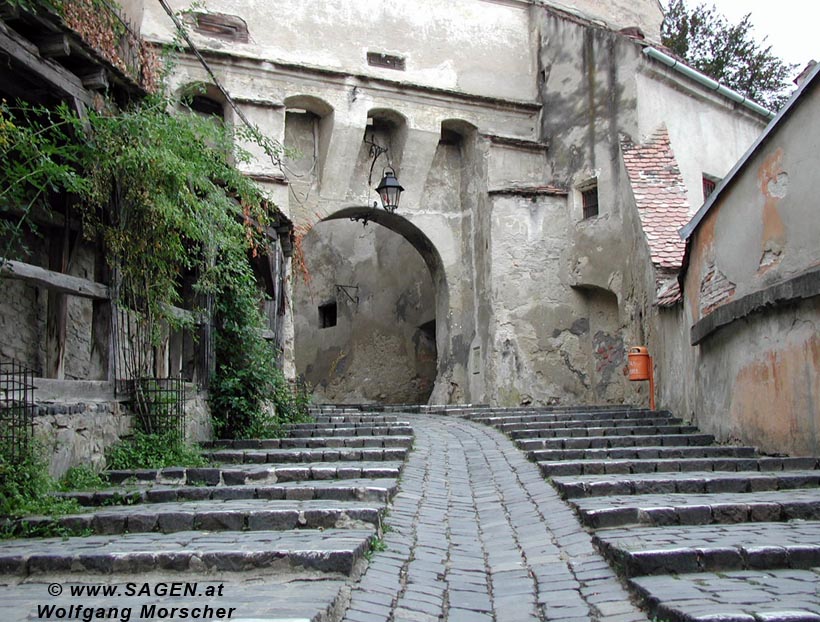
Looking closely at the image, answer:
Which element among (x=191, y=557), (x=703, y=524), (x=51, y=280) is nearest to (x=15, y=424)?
(x=51, y=280)

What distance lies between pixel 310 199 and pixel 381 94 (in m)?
2.63

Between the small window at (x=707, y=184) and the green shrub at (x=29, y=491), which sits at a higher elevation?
the small window at (x=707, y=184)

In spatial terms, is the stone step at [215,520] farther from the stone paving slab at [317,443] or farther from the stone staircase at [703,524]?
the stone paving slab at [317,443]

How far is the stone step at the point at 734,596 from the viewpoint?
2.80m

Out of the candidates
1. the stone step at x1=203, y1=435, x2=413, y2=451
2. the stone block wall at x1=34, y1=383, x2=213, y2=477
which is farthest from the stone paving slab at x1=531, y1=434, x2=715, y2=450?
the stone block wall at x1=34, y1=383, x2=213, y2=477

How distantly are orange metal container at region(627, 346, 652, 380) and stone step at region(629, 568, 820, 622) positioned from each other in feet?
31.0

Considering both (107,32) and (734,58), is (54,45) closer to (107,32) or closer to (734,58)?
(107,32)

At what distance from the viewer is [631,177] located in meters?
14.8

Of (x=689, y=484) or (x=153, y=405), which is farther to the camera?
(x=153, y=405)

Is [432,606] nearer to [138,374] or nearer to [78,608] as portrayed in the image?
[78,608]

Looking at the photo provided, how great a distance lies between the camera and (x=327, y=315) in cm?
2447

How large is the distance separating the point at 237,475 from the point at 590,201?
40.7 feet

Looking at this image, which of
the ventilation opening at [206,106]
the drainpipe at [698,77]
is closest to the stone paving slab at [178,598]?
the ventilation opening at [206,106]

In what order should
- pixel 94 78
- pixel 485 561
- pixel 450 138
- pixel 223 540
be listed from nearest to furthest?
pixel 223 540 < pixel 485 561 < pixel 94 78 < pixel 450 138
